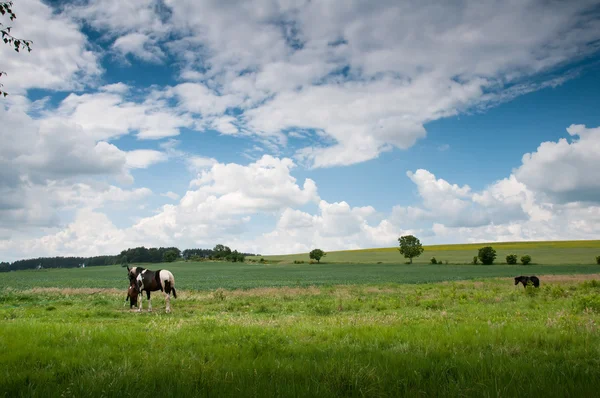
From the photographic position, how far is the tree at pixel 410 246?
12369 cm

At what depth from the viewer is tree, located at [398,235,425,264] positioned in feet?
406

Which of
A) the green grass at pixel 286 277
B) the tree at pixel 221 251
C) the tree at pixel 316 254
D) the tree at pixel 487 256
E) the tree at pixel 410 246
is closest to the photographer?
the green grass at pixel 286 277

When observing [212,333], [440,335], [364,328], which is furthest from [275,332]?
[440,335]

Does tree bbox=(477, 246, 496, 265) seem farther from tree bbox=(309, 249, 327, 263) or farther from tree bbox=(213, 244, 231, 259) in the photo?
tree bbox=(213, 244, 231, 259)

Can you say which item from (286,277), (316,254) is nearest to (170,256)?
(316,254)

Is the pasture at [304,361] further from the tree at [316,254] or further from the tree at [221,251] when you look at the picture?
the tree at [221,251]


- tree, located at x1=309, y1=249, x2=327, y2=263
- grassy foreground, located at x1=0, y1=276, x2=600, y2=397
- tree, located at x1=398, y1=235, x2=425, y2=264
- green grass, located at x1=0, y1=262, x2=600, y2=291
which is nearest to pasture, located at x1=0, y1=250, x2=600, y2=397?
grassy foreground, located at x1=0, y1=276, x2=600, y2=397

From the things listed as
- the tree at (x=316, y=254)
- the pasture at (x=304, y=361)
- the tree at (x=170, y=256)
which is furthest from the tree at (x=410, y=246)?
the pasture at (x=304, y=361)

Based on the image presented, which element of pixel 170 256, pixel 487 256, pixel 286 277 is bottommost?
pixel 286 277

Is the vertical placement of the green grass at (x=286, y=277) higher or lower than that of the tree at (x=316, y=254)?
lower

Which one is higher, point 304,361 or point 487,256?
point 304,361

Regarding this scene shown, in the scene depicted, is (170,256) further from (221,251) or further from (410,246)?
(410,246)

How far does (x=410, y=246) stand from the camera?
124 m

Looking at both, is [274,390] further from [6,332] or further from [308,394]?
[6,332]
